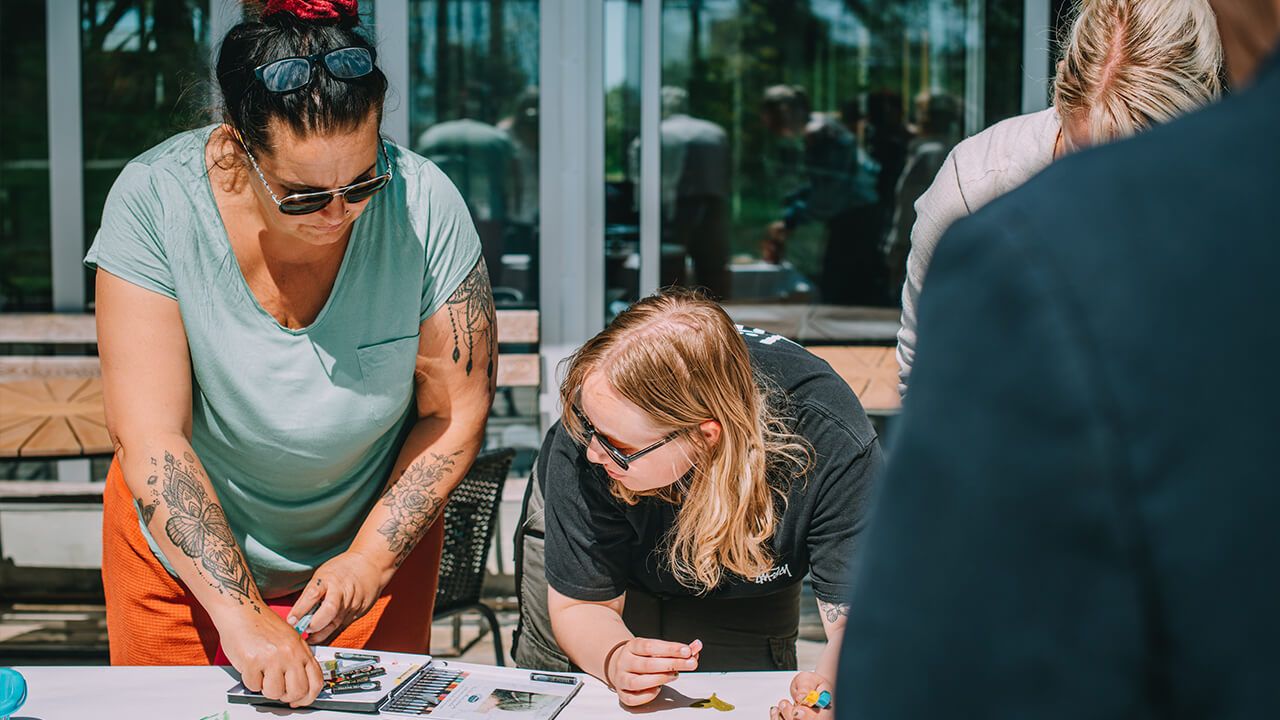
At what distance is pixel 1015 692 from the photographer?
Answer: 1.40 ft

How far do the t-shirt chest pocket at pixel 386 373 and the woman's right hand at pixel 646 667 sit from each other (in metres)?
0.59

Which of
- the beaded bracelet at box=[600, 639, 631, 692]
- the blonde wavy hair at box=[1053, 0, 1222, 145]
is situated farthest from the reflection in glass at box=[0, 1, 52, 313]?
the blonde wavy hair at box=[1053, 0, 1222, 145]

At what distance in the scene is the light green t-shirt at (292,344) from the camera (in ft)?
5.96

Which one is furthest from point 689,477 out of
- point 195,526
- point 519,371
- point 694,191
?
point 694,191

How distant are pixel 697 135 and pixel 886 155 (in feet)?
2.87

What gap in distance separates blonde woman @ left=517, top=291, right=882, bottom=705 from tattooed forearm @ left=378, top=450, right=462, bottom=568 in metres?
0.20

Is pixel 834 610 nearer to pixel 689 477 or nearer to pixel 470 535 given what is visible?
pixel 689 477

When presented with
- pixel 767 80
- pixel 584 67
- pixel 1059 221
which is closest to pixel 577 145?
pixel 584 67

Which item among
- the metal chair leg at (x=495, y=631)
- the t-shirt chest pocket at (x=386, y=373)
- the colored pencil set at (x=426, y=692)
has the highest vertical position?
the t-shirt chest pocket at (x=386, y=373)

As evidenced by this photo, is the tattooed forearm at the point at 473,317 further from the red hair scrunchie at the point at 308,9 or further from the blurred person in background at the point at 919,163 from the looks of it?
the blurred person in background at the point at 919,163

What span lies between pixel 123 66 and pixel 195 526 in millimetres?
3579

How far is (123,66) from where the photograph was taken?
4730mm

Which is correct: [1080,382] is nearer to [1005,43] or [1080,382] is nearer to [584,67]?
[584,67]

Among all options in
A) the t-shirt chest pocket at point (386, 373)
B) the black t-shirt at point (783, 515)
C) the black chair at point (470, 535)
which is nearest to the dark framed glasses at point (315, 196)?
the t-shirt chest pocket at point (386, 373)
